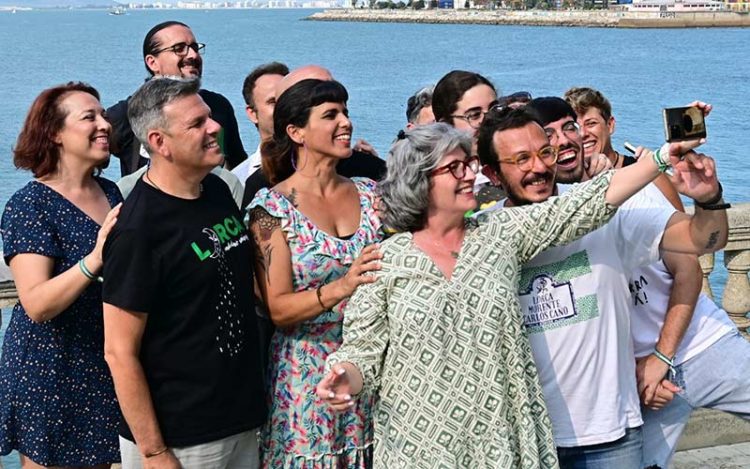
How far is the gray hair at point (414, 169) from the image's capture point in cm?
333

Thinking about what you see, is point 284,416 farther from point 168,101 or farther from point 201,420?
point 168,101

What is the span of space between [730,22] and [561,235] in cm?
9899

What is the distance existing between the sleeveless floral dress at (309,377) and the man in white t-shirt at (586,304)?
2.01ft

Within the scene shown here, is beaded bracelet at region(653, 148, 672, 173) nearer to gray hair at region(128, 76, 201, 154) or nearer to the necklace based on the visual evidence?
the necklace

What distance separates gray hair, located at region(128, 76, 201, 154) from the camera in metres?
3.46

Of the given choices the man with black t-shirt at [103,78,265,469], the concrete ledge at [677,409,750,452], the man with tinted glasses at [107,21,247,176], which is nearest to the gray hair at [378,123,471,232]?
the man with black t-shirt at [103,78,265,469]

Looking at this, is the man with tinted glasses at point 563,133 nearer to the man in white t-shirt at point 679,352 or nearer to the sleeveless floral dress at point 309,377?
the man in white t-shirt at point 679,352

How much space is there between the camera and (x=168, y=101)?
11.4ft

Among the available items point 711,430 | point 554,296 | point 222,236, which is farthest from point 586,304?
point 711,430

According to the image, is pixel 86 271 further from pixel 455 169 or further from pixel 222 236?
pixel 455 169

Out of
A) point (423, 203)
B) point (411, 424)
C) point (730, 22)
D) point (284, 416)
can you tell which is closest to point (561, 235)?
point (423, 203)

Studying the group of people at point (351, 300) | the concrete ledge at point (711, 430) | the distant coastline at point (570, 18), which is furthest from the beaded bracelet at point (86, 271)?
the distant coastline at point (570, 18)

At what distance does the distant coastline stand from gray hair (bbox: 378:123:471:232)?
98.5m

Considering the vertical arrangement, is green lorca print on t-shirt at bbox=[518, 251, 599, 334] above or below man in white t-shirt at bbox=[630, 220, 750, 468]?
above
